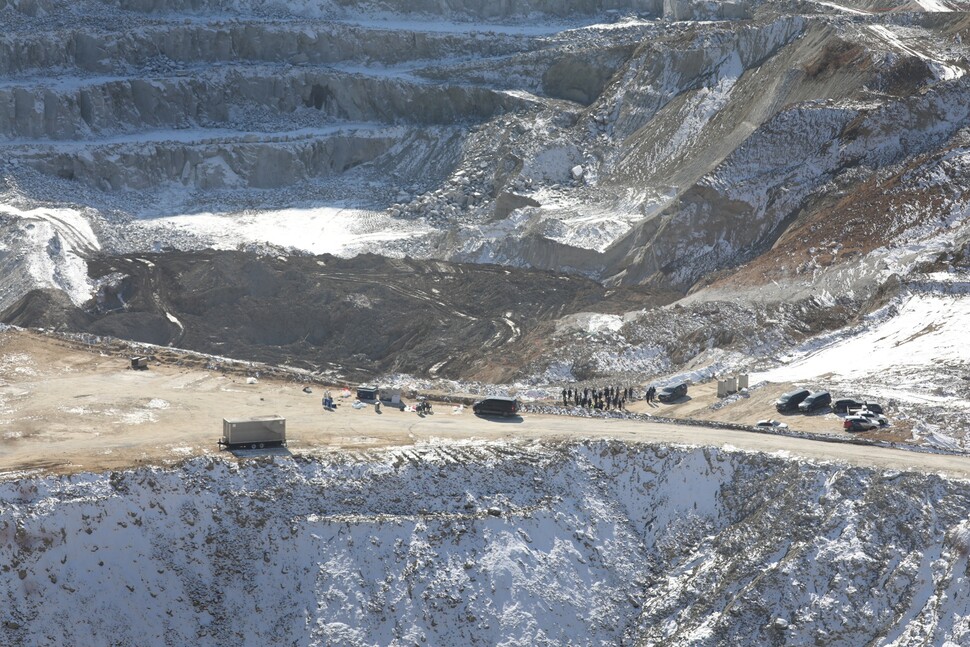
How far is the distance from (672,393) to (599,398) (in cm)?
275

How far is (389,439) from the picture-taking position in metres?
40.5

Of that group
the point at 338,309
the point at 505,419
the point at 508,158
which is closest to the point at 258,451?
the point at 505,419

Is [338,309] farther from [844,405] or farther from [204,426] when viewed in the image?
[844,405]

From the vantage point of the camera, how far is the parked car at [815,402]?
44406 millimetres

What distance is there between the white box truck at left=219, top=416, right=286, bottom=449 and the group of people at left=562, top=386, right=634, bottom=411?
37.9 ft

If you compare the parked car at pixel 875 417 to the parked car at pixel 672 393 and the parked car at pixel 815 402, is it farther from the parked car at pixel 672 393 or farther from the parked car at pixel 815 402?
the parked car at pixel 672 393

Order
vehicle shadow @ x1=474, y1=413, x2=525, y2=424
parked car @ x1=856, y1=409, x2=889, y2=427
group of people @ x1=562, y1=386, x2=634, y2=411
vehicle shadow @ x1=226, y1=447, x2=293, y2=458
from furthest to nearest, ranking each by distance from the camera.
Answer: group of people @ x1=562, y1=386, x2=634, y2=411 < vehicle shadow @ x1=474, y1=413, x2=525, y2=424 < parked car @ x1=856, y1=409, x2=889, y2=427 < vehicle shadow @ x1=226, y1=447, x2=293, y2=458

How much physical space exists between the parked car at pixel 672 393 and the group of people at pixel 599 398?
123 cm

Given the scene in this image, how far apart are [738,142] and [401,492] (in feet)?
140

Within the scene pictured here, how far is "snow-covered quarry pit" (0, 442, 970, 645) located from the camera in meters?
33.8

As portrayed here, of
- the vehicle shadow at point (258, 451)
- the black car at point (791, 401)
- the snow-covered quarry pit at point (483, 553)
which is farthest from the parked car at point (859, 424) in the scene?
the vehicle shadow at point (258, 451)

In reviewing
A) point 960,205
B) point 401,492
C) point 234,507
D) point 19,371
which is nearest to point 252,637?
point 234,507

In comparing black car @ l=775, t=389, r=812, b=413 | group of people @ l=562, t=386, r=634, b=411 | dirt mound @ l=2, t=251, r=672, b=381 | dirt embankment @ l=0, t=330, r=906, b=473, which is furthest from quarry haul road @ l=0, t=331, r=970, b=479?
dirt mound @ l=2, t=251, r=672, b=381

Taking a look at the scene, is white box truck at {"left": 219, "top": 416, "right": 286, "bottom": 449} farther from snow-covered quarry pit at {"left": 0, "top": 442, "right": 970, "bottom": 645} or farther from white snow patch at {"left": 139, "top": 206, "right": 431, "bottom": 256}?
white snow patch at {"left": 139, "top": 206, "right": 431, "bottom": 256}
